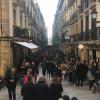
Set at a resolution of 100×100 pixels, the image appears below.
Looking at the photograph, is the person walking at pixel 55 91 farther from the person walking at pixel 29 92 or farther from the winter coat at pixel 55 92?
the person walking at pixel 29 92

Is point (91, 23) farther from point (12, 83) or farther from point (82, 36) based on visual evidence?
point (12, 83)

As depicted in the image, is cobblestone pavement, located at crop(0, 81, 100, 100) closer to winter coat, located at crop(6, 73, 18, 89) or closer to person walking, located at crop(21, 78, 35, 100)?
winter coat, located at crop(6, 73, 18, 89)

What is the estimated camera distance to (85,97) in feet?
63.6

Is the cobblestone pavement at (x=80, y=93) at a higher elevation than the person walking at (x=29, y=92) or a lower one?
lower

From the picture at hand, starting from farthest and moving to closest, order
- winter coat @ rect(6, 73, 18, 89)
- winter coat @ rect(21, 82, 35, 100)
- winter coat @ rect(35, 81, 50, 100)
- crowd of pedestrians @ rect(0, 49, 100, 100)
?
winter coat @ rect(6, 73, 18, 89) < winter coat @ rect(21, 82, 35, 100) < crowd of pedestrians @ rect(0, 49, 100, 100) < winter coat @ rect(35, 81, 50, 100)

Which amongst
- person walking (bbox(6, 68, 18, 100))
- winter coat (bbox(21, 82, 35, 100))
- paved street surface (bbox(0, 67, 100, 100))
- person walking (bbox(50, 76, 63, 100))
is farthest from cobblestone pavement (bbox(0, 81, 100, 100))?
winter coat (bbox(21, 82, 35, 100))

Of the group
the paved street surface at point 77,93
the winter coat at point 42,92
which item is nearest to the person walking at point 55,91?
the winter coat at point 42,92

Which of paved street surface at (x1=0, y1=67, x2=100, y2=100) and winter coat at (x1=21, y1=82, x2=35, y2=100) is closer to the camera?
winter coat at (x1=21, y1=82, x2=35, y2=100)

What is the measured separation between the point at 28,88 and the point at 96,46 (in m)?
17.1

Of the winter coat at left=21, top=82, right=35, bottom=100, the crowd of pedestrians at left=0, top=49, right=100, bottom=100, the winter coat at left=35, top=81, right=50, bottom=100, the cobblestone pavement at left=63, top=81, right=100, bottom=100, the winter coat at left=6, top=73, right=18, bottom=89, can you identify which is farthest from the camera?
the cobblestone pavement at left=63, top=81, right=100, bottom=100

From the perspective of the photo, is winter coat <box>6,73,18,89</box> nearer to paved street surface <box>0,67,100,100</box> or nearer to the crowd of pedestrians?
the crowd of pedestrians

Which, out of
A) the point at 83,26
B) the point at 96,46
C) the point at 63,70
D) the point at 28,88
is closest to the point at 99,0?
the point at 96,46

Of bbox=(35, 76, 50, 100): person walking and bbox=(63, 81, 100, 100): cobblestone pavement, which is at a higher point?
bbox=(35, 76, 50, 100): person walking

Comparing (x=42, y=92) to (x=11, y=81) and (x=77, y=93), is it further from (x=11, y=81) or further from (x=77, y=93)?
(x=77, y=93)
